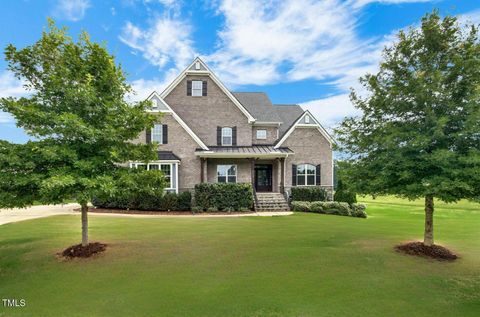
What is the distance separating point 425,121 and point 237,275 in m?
7.51

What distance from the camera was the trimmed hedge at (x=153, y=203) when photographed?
20078mm

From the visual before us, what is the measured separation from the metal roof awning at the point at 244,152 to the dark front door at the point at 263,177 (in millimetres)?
2043

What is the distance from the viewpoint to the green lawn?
5.97 metres

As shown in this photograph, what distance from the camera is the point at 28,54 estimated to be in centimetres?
850

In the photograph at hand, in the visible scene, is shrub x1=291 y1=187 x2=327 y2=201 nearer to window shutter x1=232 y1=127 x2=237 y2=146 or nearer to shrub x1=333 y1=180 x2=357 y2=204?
shrub x1=333 y1=180 x2=357 y2=204

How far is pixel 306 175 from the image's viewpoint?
25.6 meters

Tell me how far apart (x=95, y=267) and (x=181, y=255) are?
2.52 meters

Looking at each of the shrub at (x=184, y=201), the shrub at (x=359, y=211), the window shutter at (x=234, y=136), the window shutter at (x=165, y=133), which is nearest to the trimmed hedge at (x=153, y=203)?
the shrub at (x=184, y=201)

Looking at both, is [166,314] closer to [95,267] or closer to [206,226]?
[95,267]

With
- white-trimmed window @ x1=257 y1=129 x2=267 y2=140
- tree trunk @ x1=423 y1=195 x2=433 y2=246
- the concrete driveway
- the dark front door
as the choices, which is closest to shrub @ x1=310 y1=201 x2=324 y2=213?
the dark front door

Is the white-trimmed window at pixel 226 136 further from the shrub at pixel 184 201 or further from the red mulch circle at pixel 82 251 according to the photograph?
the red mulch circle at pixel 82 251

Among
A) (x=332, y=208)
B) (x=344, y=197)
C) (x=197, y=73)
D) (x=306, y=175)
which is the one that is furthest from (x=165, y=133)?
(x=344, y=197)

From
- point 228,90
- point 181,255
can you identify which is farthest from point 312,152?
point 181,255

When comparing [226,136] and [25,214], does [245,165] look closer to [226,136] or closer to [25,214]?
[226,136]
